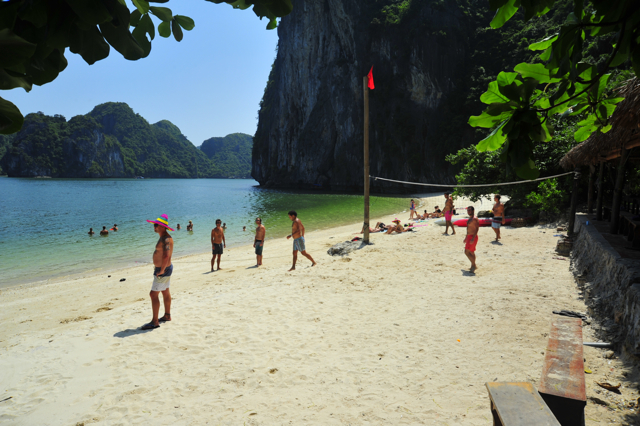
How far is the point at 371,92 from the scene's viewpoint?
2144 inches

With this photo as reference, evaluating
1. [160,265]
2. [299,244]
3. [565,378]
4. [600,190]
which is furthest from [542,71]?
[600,190]

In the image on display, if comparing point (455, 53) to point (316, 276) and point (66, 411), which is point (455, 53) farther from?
point (66, 411)

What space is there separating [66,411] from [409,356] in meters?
3.84

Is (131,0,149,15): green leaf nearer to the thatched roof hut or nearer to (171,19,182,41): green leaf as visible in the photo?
(171,19,182,41): green leaf

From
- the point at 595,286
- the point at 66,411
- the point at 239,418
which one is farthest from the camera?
the point at 595,286

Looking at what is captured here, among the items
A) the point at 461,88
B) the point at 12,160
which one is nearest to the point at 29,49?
the point at 461,88

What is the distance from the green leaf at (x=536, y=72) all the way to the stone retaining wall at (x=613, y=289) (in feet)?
10.6

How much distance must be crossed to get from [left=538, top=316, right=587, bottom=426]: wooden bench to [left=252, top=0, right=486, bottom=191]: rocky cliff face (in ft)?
158

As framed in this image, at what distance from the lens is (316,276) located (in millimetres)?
7984

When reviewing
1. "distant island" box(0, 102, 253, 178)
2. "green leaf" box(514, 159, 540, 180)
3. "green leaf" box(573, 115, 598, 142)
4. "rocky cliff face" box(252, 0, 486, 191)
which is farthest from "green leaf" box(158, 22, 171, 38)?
"distant island" box(0, 102, 253, 178)

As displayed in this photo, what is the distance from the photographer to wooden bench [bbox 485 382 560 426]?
82.6 inches

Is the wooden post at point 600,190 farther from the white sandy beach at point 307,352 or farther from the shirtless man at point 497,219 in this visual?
the white sandy beach at point 307,352

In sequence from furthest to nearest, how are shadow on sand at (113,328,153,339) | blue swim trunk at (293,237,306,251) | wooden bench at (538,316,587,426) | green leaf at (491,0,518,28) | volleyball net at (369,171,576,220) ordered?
volleyball net at (369,171,576,220), blue swim trunk at (293,237,306,251), shadow on sand at (113,328,153,339), wooden bench at (538,316,587,426), green leaf at (491,0,518,28)

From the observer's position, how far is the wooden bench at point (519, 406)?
210cm
